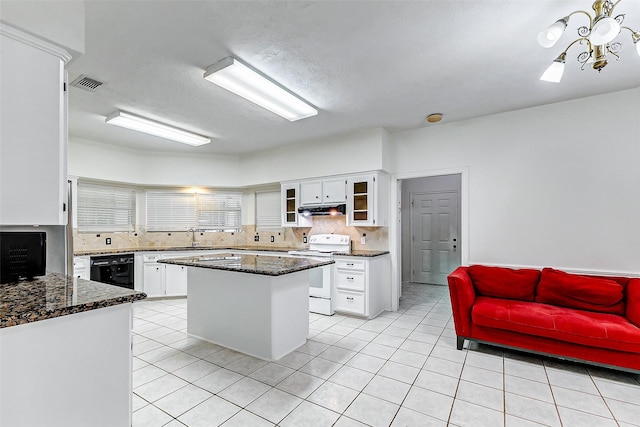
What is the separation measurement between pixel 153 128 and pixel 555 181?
525 centimetres

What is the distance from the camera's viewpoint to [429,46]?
2.34 meters

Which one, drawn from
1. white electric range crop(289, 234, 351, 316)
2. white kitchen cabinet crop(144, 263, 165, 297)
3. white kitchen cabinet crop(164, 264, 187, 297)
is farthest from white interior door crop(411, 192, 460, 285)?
white kitchen cabinet crop(144, 263, 165, 297)

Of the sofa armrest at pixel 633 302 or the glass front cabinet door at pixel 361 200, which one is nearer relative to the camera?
the sofa armrest at pixel 633 302

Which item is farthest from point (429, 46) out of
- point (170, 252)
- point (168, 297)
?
point (168, 297)

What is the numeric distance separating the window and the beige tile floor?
2883 mm

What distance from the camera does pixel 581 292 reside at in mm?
2891

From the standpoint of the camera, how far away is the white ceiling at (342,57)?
1.97 metres

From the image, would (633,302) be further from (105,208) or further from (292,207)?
(105,208)

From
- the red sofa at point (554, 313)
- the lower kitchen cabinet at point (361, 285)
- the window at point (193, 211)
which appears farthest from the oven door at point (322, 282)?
the window at point (193, 211)

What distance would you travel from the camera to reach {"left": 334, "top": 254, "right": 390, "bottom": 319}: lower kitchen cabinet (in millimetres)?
4137

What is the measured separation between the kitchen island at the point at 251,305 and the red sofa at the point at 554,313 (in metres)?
1.68

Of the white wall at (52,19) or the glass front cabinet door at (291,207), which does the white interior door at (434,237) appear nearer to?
the glass front cabinet door at (291,207)

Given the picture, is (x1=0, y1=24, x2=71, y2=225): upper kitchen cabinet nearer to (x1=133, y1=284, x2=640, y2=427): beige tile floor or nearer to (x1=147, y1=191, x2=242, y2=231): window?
(x1=133, y1=284, x2=640, y2=427): beige tile floor

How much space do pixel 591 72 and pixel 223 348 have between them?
4.58 meters
